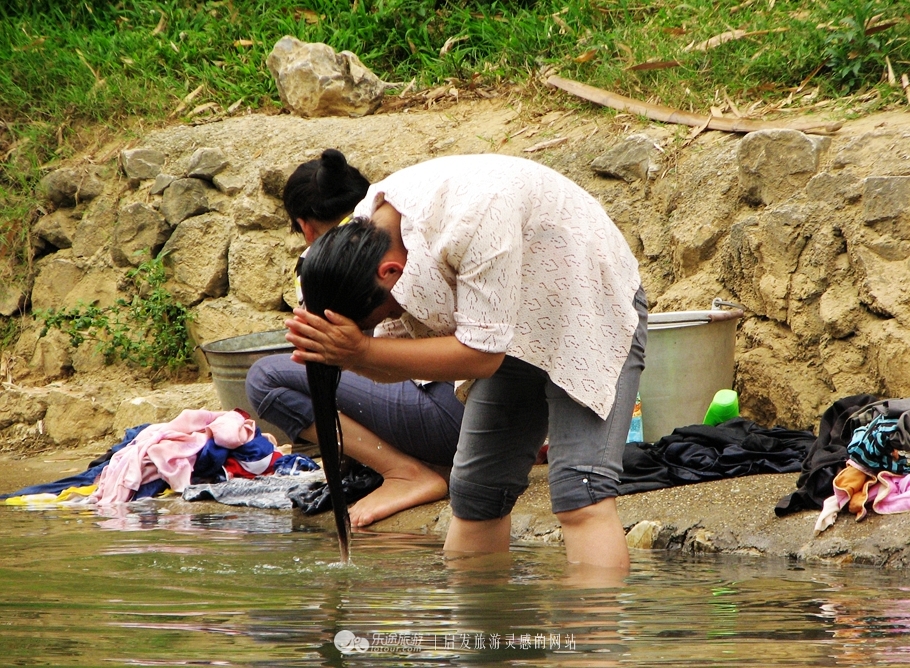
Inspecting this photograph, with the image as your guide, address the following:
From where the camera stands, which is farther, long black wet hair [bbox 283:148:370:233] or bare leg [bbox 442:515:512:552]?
long black wet hair [bbox 283:148:370:233]

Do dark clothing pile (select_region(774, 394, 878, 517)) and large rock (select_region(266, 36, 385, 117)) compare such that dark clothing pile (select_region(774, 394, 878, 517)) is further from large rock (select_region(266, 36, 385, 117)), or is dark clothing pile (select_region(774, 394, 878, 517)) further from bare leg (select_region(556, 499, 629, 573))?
large rock (select_region(266, 36, 385, 117))

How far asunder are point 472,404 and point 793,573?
120cm

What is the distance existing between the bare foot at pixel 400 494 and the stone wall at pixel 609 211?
199cm

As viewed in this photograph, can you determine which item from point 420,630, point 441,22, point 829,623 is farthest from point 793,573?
point 441,22

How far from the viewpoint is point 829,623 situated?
2676mm

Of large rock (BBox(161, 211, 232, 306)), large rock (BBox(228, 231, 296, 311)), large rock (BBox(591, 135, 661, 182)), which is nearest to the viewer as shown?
large rock (BBox(591, 135, 661, 182))

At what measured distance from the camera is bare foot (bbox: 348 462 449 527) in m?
4.85

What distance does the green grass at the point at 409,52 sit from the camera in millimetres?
6617

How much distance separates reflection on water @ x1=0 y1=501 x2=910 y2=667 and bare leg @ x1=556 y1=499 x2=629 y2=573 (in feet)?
0.19

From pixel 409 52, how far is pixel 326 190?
4.61 meters

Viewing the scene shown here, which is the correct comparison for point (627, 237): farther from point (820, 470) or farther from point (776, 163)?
point (820, 470)

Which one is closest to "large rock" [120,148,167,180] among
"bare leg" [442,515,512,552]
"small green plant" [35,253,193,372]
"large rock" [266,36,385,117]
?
"small green plant" [35,253,193,372]

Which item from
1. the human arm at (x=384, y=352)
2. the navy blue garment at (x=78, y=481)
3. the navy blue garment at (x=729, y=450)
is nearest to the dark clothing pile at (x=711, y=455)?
the navy blue garment at (x=729, y=450)

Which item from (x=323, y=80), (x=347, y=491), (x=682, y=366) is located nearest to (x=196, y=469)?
(x=347, y=491)
